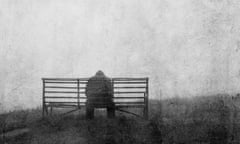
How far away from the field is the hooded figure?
453 mm

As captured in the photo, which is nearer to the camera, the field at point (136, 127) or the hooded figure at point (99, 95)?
the field at point (136, 127)

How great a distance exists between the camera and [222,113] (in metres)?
11.2

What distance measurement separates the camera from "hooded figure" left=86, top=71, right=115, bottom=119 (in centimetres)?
1175

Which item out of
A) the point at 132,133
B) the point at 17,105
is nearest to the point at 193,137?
the point at 132,133

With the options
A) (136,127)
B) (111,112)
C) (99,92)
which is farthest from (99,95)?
(136,127)

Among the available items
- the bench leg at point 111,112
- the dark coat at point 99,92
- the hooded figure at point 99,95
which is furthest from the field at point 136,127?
the dark coat at point 99,92

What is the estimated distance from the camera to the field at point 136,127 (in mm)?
9312

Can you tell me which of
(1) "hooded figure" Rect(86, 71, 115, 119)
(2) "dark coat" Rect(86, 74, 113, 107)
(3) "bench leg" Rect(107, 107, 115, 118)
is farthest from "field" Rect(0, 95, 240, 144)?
(2) "dark coat" Rect(86, 74, 113, 107)

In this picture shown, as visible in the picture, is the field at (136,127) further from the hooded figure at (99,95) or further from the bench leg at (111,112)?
the hooded figure at (99,95)

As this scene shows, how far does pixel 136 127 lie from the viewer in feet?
33.9

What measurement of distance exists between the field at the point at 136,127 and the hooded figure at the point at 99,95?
1.48 feet

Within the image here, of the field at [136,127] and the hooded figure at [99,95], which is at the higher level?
the hooded figure at [99,95]

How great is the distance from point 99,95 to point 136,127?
2.40m

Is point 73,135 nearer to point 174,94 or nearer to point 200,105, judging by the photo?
point 200,105
